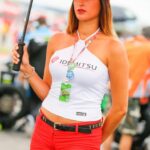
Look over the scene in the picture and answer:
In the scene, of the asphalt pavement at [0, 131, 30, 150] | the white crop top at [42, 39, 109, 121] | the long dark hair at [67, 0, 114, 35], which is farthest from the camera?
the asphalt pavement at [0, 131, 30, 150]

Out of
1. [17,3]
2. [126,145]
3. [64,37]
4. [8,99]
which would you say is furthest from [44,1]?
[64,37]

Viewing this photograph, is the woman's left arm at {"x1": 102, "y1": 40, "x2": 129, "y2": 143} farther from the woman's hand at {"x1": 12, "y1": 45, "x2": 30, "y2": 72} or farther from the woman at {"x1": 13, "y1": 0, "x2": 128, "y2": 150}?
the woman's hand at {"x1": 12, "y1": 45, "x2": 30, "y2": 72}

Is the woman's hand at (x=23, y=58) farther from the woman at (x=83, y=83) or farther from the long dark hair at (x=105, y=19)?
the long dark hair at (x=105, y=19)

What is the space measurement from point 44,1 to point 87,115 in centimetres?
1970

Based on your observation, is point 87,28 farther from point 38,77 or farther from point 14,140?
point 14,140

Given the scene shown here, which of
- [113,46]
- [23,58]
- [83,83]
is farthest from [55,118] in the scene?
[113,46]

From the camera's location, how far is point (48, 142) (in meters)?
2.72

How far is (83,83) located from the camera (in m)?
2.69

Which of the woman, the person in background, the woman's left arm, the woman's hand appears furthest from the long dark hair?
the person in background

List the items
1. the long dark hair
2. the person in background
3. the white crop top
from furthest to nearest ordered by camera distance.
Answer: the person in background, the long dark hair, the white crop top

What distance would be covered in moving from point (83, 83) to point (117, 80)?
0.19 metres

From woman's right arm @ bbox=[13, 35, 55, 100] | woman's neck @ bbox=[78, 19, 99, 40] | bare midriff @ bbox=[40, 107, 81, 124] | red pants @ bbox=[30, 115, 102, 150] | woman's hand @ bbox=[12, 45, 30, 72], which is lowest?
red pants @ bbox=[30, 115, 102, 150]

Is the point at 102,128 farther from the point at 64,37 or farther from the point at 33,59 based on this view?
the point at 33,59

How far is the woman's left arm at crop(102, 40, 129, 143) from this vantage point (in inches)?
107
